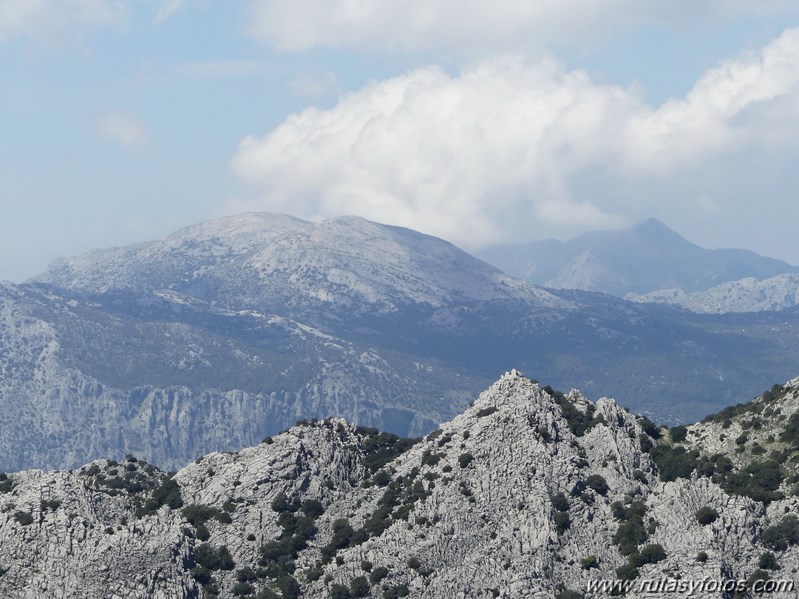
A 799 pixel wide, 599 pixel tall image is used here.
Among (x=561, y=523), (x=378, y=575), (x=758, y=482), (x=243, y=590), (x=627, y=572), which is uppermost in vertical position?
(x=758, y=482)

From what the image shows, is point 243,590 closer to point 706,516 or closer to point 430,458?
point 430,458

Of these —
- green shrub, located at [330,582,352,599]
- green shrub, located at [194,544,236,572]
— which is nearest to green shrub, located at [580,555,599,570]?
green shrub, located at [330,582,352,599]

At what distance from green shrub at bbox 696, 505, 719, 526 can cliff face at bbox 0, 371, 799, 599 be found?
0.56 ft

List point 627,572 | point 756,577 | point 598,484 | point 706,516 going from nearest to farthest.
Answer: point 756,577
point 627,572
point 706,516
point 598,484

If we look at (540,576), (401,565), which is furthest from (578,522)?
(401,565)

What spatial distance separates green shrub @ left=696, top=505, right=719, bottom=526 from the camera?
144 metres

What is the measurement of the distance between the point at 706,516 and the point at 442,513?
3090 centimetres

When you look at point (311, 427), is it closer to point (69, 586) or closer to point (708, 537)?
point (69, 586)

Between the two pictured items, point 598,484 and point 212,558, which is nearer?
point 212,558

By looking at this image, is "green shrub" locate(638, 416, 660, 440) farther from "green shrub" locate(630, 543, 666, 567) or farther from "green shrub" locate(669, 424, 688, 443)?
"green shrub" locate(630, 543, 666, 567)

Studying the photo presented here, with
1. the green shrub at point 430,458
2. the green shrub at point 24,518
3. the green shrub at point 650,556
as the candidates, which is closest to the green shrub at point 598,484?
the green shrub at point 650,556

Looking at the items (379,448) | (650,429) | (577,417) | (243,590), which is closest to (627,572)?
(577,417)

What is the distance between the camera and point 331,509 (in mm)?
167625

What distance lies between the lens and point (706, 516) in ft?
473
